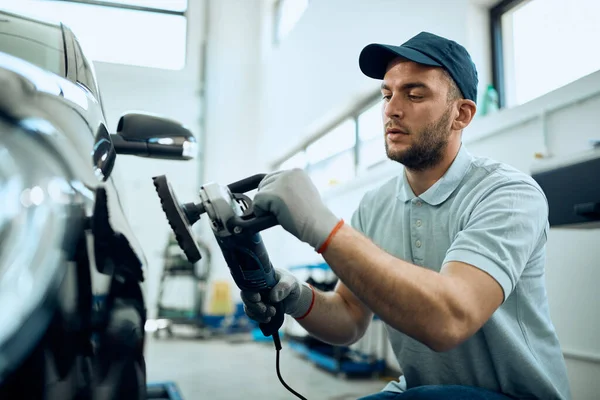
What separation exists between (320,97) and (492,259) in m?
4.32

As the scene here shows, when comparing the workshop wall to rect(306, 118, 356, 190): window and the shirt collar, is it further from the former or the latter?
the shirt collar

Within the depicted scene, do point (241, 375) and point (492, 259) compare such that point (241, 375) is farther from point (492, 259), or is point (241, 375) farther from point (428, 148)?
point (492, 259)

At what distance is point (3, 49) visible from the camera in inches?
42.6

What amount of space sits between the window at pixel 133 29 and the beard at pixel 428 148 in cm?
719

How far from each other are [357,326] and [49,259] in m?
1.00

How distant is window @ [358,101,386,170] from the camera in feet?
13.8

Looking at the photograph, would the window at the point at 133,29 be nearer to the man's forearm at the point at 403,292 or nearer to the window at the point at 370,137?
the window at the point at 370,137

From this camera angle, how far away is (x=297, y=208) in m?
0.95

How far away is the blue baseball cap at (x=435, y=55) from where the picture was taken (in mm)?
1249

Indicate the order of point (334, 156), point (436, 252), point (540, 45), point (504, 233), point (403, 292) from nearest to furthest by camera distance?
point (403, 292)
point (504, 233)
point (436, 252)
point (540, 45)
point (334, 156)

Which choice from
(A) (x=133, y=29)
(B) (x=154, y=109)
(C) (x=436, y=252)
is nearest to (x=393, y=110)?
(C) (x=436, y=252)

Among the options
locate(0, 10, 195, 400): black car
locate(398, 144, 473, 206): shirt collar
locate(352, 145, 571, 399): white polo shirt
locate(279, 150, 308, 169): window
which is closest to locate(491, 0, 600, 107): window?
locate(398, 144, 473, 206): shirt collar

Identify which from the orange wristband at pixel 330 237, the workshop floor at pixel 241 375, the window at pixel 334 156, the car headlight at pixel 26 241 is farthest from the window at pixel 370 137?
the car headlight at pixel 26 241

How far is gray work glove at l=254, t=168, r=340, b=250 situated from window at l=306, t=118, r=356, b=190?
12.2 feet
